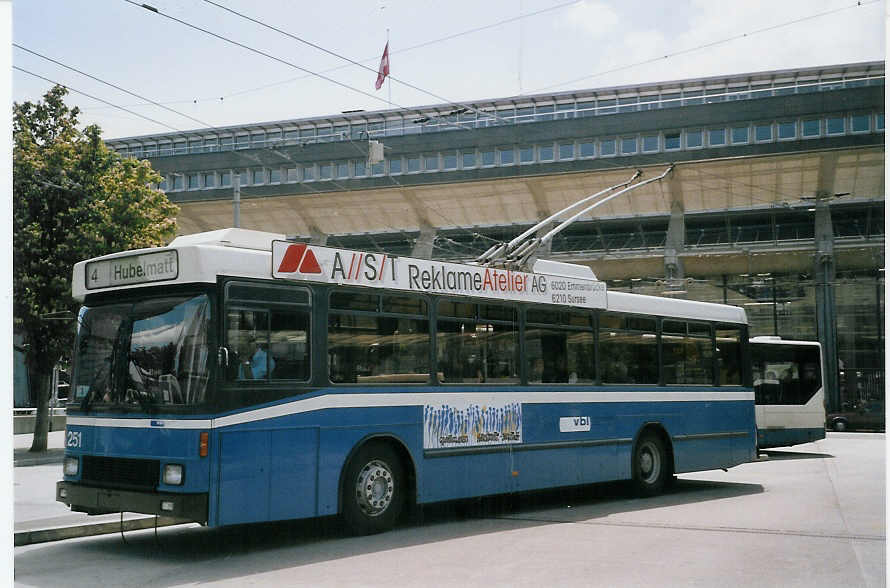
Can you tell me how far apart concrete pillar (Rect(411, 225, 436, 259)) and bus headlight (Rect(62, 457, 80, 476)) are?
27.7 meters

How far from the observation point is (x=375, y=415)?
33.2 feet

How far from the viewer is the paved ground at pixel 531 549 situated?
7.82 m

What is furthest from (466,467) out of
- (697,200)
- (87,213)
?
(697,200)

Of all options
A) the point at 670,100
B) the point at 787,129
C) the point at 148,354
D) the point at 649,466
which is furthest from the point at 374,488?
the point at 670,100

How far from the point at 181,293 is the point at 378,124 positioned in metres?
36.5

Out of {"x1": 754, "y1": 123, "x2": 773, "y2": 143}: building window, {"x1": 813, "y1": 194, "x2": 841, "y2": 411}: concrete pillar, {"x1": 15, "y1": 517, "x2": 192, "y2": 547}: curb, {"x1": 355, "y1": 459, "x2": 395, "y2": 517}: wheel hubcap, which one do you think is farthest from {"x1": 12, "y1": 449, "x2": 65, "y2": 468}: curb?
{"x1": 754, "y1": 123, "x2": 773, "y2": 143}: building window

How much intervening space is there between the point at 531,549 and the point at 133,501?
11.7ft

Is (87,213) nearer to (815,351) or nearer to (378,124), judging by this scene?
(815,351)

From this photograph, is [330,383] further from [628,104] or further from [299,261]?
[628,104]

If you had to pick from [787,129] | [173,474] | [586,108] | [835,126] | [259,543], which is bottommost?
[259,543]

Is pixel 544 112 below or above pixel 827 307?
above

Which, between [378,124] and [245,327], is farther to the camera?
[378,124]

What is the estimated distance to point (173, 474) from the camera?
8430 mm

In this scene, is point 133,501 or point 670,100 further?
point 670,100
